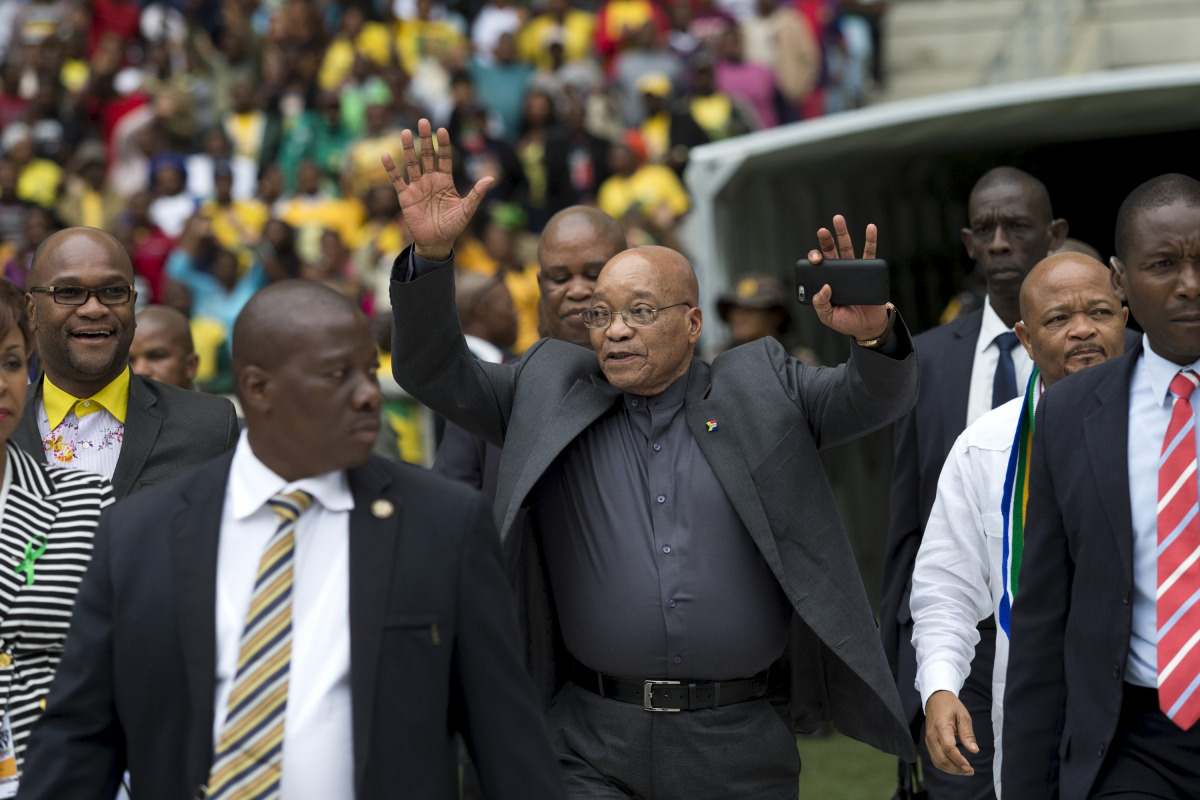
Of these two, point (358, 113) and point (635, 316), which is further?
point (358, 113)

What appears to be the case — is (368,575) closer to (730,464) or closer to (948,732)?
(730,464)

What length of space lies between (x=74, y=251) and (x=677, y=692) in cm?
221

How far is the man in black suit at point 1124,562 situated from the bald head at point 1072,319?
112 centimetres

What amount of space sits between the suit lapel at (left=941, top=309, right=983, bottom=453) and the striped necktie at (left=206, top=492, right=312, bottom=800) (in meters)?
3.29

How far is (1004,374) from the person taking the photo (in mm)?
5973

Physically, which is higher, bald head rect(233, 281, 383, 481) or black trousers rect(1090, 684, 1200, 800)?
bald head rect(233, 281, 383, 481)

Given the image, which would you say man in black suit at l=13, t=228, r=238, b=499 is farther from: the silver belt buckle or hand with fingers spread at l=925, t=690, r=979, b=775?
hand with fingers spread at l=925, t=690, r=979, b=775

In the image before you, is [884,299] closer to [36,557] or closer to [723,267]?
[36,557]

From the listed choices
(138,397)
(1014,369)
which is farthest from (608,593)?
(1014,369)

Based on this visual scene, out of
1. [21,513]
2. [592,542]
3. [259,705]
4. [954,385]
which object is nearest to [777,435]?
[592,542]

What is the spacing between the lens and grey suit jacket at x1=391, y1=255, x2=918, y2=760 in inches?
177

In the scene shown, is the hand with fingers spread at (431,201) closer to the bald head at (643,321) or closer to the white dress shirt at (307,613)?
the bald head at (643,321)

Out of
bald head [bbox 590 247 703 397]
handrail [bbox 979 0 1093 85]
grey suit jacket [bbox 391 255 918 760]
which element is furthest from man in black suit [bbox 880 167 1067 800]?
handrail [bbox 979 0 1093 85]

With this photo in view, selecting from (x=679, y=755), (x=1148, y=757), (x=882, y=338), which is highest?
(x=882, y=338)
